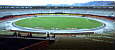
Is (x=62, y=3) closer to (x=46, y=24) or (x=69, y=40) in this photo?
(x=46, y=24)

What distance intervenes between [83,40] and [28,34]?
79 centimetres

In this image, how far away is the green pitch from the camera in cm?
226

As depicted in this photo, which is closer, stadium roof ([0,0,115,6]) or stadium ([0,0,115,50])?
stadium ([0,0,115,50])

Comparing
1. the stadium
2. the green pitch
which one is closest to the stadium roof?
the stadium

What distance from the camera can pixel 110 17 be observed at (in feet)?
7.48

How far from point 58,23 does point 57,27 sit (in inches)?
2.7

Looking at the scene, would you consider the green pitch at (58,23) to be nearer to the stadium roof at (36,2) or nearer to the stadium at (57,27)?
the stadium at (57,27)

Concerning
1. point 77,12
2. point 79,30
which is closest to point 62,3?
point 77,12

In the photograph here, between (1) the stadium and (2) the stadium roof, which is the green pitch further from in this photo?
(2) the stadium roof

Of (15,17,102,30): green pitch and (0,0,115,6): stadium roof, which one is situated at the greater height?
(0,0,115,6): stadium roof

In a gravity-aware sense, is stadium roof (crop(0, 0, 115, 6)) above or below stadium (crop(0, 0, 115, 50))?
above

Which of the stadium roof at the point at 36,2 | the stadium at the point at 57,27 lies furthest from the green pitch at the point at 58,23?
the stadium roof at the point at 36,2

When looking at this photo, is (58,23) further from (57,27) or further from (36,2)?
(36,2)

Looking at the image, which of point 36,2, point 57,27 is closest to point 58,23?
point 57,27
